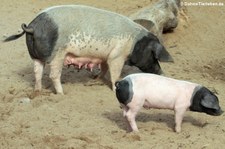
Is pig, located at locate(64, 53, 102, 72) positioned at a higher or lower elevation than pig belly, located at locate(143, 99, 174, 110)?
lower

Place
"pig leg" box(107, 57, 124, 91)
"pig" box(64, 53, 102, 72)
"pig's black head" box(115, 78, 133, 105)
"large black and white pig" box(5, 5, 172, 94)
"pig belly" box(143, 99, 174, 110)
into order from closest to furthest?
"pig's black head" box(115, 78, 133, 105) → "pig belly" box(143, 99, 174, 110) → "large black and white pig" box(5, 5, 172, 94) → "pig" box(64, 53, 102, 72) → "pig leg" box(107, 57, 124, 91)

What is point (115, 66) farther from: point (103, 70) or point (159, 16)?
point (159, 16)

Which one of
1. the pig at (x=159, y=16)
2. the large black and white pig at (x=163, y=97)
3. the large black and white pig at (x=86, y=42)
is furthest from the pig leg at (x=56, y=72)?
the pig at (x=159, y=16)

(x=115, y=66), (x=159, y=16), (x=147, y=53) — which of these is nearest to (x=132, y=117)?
(x=115, y=66)

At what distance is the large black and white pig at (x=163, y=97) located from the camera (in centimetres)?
510

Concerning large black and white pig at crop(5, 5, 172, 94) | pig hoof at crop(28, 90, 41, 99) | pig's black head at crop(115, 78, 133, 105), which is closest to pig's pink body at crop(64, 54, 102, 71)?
large black and white pig at crop(5, 5, 172, 94)

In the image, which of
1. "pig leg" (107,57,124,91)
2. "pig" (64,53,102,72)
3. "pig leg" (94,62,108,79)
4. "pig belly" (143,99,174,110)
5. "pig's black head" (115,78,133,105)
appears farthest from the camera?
"pig leg" (94,62,108,79)

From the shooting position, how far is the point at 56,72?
6.32m

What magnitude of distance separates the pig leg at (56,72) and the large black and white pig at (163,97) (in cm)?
129

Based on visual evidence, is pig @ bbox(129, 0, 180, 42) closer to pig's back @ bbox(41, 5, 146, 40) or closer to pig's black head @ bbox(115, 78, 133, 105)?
pig's back @ bbox(41, 5, 146, 40)

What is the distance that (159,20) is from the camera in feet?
26.8

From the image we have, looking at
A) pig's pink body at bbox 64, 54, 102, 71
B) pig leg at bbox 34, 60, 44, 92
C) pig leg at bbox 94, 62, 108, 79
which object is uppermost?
pig's pink body at bbox 64, 54, 102, 71

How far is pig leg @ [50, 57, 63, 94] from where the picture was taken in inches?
246

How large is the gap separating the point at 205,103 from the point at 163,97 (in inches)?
16.5
